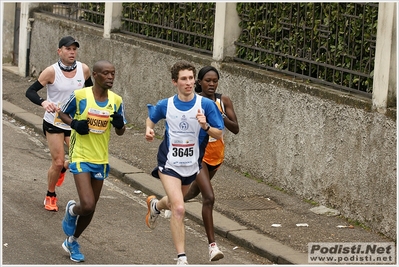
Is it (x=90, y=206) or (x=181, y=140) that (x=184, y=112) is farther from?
(x=90, y=206)

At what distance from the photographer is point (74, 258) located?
8.29 meters

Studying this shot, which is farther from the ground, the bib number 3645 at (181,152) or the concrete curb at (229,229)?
the bib number 3645 at (181,152)

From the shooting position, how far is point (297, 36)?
11.5m

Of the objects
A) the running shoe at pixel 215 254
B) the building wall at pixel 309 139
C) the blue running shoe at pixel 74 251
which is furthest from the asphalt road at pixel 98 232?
the building wall at pixel 309 139

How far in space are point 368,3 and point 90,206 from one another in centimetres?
406

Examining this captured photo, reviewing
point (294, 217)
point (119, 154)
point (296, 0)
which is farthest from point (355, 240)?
point (119, 154)

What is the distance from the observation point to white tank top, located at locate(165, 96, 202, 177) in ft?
26.4

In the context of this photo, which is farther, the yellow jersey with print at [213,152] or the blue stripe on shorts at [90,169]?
the yellow jersey with print at [213,152]

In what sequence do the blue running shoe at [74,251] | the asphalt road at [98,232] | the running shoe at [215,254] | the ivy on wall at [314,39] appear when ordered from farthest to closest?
the ivy on wall at [314,39], the asphalt road at [98,232], the blue running shoe at [74,251], the running shoe at [215,254]

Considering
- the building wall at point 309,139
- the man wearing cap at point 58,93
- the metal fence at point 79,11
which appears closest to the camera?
the building wall at point 309,139

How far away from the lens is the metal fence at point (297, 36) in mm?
10336

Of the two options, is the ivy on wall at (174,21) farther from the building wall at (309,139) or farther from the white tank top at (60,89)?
the white tank top at (60,89)

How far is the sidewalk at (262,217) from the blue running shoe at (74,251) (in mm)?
1811

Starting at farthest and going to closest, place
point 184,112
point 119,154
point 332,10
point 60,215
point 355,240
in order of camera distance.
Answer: point 119,154 → point 332,10 → point 60,215 → point 355,240 → point 184,112
